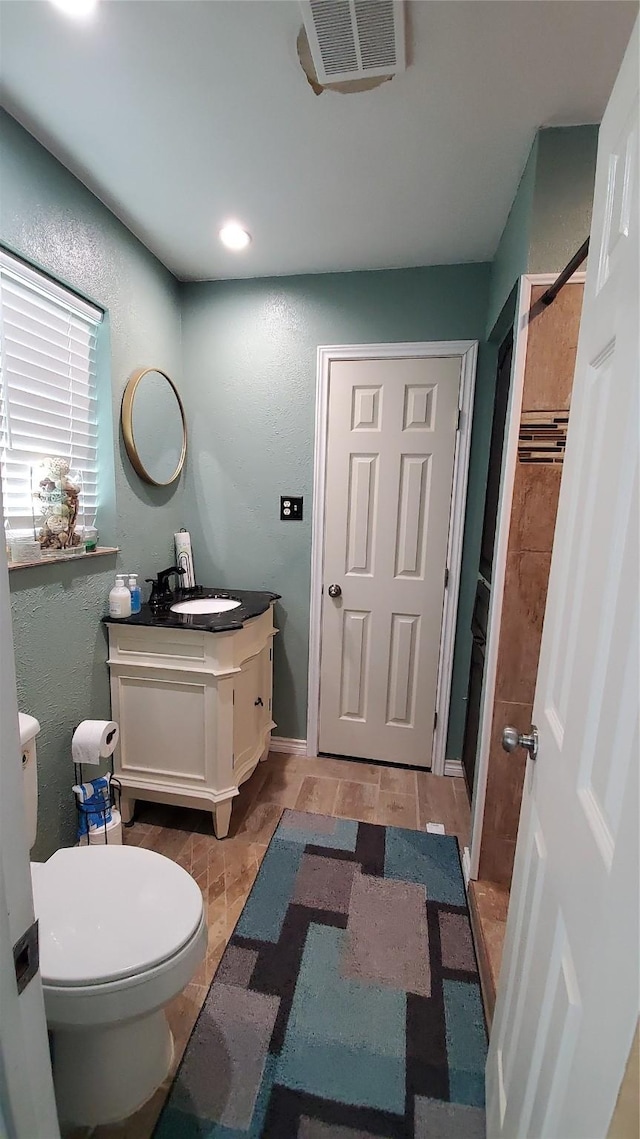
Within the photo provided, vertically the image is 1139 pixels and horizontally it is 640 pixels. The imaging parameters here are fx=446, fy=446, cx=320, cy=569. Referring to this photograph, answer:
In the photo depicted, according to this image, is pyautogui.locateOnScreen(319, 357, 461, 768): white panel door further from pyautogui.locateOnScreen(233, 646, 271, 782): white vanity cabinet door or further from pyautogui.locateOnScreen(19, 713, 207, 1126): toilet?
pyautogui.locateOnScreen(19, 713, 207, 1126): toilet

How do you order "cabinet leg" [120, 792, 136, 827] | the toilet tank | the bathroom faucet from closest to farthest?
the toilet tank < "cabinet leg" [120, 792, 136, 827] < the bathroom faucet

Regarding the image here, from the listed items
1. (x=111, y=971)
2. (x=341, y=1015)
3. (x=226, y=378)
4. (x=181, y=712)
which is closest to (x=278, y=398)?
(x=226, y=378)

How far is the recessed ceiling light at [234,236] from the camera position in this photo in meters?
1.73

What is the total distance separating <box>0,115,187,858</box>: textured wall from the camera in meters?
1.34

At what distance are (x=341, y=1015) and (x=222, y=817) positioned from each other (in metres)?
0.77

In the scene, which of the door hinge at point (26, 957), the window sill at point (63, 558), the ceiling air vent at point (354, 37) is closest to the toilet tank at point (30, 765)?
the window sill at point (63, 558)

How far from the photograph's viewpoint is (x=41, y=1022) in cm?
55

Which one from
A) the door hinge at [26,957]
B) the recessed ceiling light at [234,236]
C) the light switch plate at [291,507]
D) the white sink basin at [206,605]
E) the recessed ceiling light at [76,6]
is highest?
the recessed ceiling light at [234,236]

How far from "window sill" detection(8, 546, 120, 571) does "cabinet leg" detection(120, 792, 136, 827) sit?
100cm

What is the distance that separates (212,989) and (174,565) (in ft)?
5.30

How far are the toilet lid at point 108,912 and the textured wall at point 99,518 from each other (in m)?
0.52

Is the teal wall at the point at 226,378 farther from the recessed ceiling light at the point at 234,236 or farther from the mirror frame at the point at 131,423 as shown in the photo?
the recessed ceiling light at the point at 234,236

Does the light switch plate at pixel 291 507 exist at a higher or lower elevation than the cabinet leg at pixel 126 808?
higher

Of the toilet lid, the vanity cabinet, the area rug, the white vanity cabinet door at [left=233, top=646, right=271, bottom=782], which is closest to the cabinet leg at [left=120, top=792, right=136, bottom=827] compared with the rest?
the vanity cabinet
